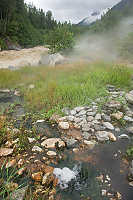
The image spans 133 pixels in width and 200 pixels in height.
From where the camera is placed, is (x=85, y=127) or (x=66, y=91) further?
(x=66, y=91)

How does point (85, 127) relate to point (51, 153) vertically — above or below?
above

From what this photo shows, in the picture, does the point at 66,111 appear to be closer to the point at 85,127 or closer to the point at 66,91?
the point at 85,127

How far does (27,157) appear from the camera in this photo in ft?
7.92

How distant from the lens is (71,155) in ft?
8.27

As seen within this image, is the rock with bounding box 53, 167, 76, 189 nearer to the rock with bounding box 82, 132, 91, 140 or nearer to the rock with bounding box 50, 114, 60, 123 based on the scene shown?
the rock with bounding box 82, 132, 91, 140

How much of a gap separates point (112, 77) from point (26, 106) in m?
4.10

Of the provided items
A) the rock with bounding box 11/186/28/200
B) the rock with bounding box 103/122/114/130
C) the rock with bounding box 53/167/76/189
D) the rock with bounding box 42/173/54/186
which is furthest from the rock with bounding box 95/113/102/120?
the rock with bounding box 11/186/28/200

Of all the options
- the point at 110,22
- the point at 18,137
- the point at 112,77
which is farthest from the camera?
the point at 110,22

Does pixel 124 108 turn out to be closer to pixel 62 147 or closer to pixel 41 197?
pixel 62 147

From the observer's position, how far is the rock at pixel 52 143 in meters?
2.74

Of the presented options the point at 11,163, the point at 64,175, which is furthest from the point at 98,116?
the point at 11,163

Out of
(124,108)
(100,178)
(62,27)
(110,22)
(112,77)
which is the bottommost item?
(100,178)

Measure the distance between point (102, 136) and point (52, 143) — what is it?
3.65 feet

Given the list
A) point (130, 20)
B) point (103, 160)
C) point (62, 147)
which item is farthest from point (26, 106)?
point (130, 20)
